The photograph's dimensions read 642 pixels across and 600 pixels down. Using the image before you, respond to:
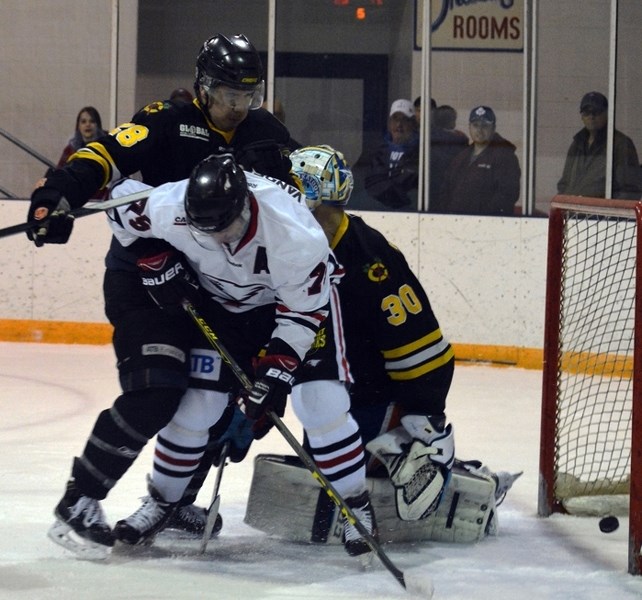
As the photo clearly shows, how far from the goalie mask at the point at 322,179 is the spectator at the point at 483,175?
2.94 m

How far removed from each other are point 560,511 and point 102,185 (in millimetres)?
1407

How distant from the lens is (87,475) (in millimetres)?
2686

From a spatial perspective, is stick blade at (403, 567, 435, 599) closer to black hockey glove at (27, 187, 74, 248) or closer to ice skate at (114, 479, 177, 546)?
ice skate at (114, 479, 177, 546)

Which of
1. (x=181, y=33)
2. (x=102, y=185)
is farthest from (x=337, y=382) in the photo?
(x=181, y=33)

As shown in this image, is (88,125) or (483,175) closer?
(483,175)

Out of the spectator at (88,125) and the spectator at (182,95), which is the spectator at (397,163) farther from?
the spectator at (88,125)

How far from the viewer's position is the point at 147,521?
2.79 metres

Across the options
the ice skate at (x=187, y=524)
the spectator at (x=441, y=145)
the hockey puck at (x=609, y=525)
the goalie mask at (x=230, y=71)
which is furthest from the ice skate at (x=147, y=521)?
the spectator at (x=441, y=145)

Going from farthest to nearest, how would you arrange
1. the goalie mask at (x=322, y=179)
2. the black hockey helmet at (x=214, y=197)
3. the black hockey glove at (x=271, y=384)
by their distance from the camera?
the goalie mask at (x=322, y=179), the black hockey glove at (x=271, y=384), the black hockey helmet at (x=214, y=197)

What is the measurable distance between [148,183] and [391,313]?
623mm

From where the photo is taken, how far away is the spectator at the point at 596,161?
228 inches

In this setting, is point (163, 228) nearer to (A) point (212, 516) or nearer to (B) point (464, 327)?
(A) point (212, 516)

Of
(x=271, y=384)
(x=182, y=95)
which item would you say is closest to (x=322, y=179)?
(x=271, y=384)

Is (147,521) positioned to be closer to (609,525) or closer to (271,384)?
(271,384)
